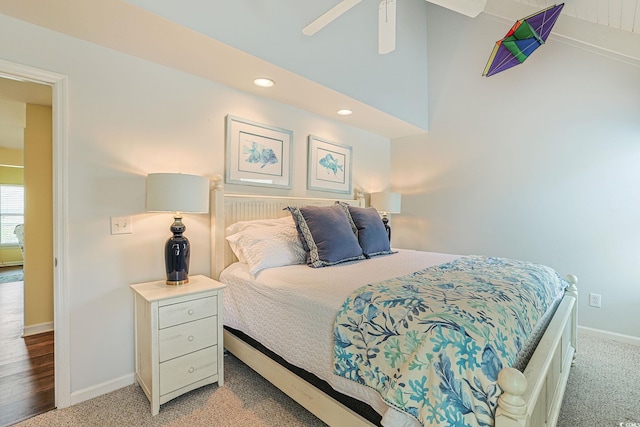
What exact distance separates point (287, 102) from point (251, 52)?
91 cm

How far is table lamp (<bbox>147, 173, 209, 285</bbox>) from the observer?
187 centimetres

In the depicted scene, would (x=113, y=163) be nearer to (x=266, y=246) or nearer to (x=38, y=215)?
(x=266, y=246)

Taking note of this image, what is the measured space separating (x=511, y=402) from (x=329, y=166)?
9.31 feet

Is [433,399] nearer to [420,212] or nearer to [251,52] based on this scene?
[251,52]

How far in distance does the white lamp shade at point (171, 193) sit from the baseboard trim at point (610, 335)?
3739 mm

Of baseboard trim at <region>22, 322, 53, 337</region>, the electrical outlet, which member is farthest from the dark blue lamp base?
baseboard trim at <region>22, 322, 53, 337</region>

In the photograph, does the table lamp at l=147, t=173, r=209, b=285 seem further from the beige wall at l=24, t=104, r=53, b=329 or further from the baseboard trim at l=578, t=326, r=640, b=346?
the baseboard trim at l=578, t=326, r=640, b=346

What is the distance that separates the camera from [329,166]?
11.4 feet

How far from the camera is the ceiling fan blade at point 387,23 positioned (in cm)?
162

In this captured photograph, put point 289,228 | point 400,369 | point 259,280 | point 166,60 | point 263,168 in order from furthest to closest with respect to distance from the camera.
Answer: point 263,168
point 289,228
point 166,60
point 259,280
point 400,369

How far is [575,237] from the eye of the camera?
2951 millimetres

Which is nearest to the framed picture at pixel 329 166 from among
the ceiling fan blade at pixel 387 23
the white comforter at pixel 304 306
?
the white comforter at pixel 304 306

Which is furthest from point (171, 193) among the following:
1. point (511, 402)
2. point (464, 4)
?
point (464, 4)

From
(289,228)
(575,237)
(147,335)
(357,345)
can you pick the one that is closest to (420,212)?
(575,237)
